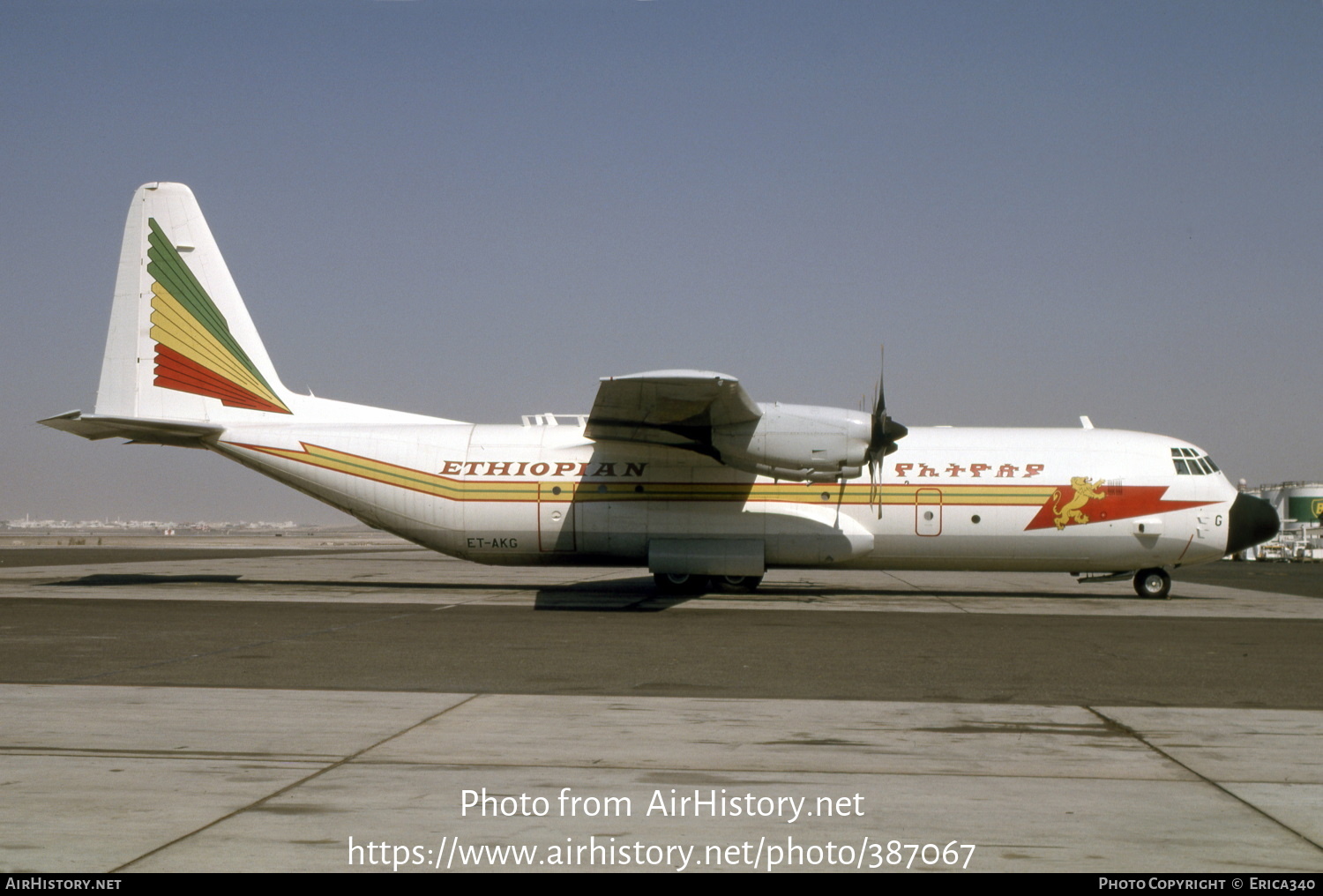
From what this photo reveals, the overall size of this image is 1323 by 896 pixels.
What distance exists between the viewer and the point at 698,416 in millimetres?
20828

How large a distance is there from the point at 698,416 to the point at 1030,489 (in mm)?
7893

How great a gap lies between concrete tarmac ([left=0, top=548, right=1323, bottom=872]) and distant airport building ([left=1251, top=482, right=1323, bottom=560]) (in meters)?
43.9

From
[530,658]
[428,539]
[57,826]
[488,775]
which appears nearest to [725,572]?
[428,539]

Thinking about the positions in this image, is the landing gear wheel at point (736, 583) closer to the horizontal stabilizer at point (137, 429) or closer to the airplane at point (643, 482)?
the airplane at point (643, 482)

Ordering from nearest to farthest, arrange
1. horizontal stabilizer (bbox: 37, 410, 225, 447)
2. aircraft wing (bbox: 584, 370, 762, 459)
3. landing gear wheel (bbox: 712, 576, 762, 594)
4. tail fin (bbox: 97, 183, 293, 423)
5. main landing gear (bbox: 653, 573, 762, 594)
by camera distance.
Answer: aircraft wing (bbox: 584, 370, 762, 459), horizontal stabilizer (bbox: 37, 410, 225, 447), main landing gear (bbox: 653, 573, 762, 594), tail fin (bbox: 97, 183, 293, 423), landing gear wheel (bbox: 712, 576, 762, 594)

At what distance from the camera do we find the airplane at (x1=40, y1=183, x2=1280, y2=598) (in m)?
22.8

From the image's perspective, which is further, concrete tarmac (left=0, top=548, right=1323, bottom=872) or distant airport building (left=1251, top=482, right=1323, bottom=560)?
distant airport building (left=1251, top=482, right=1323, bottom=560)

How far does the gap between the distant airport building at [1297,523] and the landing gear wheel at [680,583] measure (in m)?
43.6

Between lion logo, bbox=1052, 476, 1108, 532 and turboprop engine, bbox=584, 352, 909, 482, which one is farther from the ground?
turboprop engine, bbox=584, 352, 909, 482

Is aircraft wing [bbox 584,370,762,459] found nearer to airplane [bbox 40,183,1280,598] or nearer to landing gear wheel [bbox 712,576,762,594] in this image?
airplane [bbox 40,183,1280,598]

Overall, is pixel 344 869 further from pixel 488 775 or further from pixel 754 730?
pixel 754 730

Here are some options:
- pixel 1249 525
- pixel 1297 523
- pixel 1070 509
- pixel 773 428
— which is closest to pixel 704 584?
pixel 773 428

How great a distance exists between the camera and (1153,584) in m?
23.9

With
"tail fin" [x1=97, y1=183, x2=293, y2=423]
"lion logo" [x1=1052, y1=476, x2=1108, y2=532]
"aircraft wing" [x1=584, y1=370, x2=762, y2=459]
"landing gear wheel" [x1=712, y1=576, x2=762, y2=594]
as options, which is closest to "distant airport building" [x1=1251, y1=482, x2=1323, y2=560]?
"lion logo" [x1=1052, y1=476, x2=1108, y2=532]
